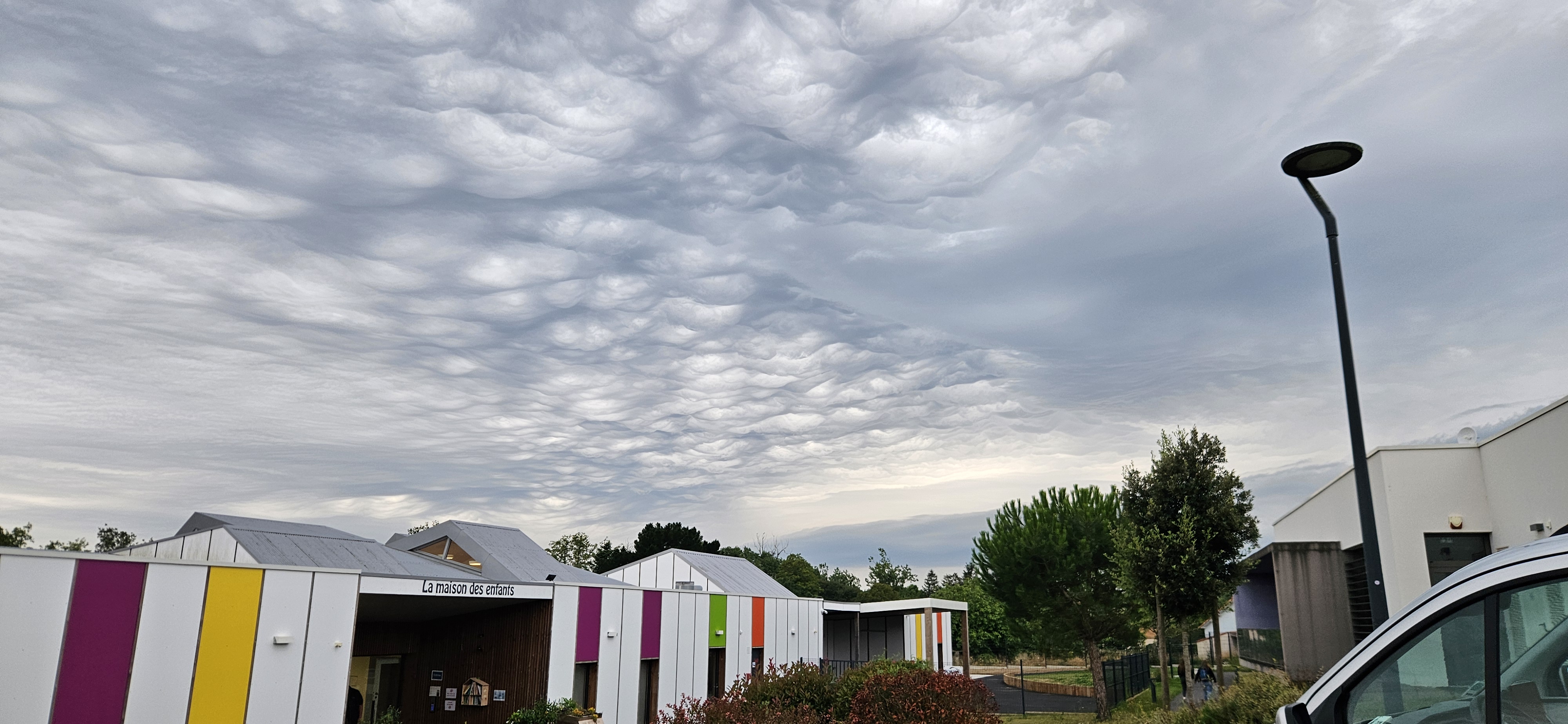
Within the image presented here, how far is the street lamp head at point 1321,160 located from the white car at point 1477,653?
7.39 metres

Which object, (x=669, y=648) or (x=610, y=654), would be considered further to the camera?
(x=669, y=648)

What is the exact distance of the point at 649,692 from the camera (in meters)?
27.5

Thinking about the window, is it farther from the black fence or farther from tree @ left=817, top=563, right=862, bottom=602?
tree @ left=817, top=563, right=862, bottom=602

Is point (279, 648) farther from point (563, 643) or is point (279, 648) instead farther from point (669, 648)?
point (669, 648)

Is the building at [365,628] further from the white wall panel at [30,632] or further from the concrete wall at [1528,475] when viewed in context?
the concrete wall at [1528,475]

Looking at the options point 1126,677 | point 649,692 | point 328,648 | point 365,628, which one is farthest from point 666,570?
point 328,648

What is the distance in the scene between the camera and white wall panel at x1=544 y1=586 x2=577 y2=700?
23.3 meters

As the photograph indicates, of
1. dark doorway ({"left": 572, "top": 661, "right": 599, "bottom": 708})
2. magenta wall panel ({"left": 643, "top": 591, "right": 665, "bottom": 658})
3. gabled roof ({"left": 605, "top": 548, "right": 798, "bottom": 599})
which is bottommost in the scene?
dark doorway ({"left": 572, "top": 661, "right": 599, "bottom": 708})

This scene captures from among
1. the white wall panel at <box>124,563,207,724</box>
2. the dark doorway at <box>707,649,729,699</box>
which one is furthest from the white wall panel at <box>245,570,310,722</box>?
the dark doorway at <box>707,649,729,699</box>

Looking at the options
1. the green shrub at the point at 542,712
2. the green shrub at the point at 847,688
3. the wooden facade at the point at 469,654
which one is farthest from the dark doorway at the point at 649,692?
the green shrub at the point at 847,688

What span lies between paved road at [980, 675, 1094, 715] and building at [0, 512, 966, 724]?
8.98 metres

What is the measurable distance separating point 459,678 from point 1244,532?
846 inches

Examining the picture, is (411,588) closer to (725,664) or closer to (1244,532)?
(725,664)

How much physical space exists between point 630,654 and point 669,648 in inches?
93.5
